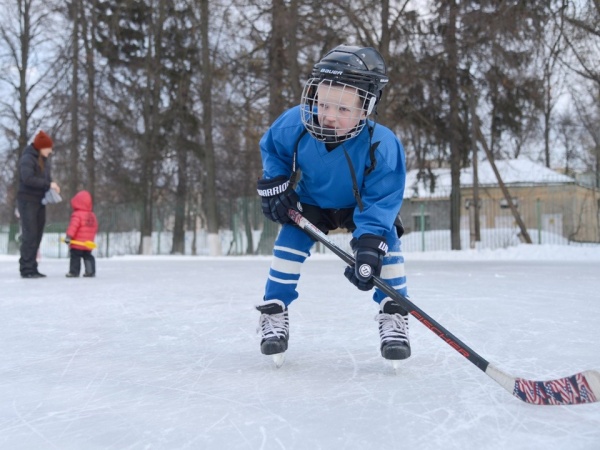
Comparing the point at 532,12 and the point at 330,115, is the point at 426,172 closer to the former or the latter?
the point at 532,12

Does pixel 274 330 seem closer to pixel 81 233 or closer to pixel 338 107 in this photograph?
pixel 338 107

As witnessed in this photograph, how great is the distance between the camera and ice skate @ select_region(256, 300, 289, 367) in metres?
2.06

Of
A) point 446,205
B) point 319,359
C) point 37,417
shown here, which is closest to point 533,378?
point 319,359

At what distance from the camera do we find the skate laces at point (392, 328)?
2062mm

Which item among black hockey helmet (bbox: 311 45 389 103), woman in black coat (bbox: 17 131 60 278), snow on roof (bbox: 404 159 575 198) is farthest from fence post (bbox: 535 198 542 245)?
black hockey helmet (bbox: 311 45 389 103)

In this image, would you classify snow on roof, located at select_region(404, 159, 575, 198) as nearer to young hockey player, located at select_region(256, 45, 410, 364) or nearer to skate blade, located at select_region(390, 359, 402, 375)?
young hockey player, located at select_region(256, 45, 410, 364)

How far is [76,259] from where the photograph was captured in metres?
6.65

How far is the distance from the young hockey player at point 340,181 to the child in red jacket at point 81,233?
15.9 ft

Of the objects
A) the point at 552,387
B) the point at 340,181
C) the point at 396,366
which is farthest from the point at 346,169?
the point at 552,387

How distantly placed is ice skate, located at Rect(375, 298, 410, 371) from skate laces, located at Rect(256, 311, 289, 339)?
0.37 meters

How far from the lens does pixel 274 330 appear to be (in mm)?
2152

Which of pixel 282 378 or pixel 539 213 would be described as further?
pixel 539 213

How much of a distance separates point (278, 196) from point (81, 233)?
5.00 meters

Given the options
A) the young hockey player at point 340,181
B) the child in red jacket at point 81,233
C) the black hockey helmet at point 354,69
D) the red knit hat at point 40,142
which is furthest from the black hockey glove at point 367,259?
the child in red jacket at point 81,233
